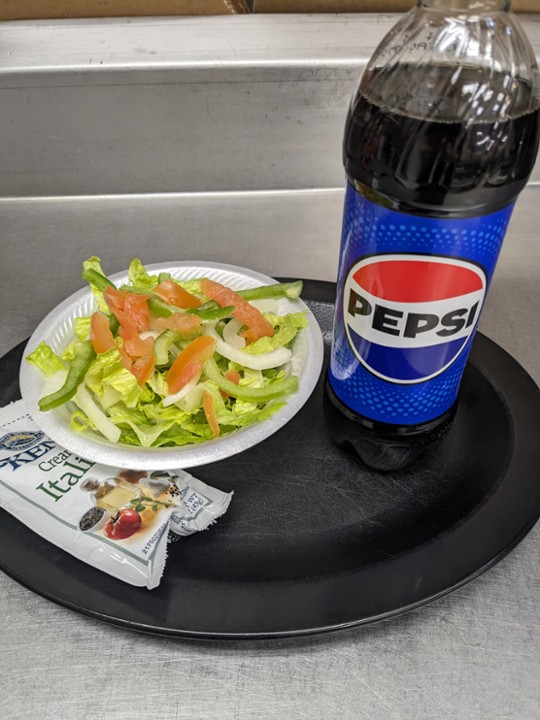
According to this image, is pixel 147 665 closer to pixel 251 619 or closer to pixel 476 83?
pixel 251 619

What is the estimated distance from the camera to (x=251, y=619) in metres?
0.56

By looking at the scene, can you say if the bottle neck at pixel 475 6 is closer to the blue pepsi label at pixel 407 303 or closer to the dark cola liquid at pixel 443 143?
the dark cola liquid at pixel 443 143

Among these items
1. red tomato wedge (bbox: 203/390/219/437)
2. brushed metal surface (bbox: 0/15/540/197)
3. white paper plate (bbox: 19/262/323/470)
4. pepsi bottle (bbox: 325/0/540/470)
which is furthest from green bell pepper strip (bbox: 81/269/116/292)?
brushed metal surface (bbox: 0/15/540/197)

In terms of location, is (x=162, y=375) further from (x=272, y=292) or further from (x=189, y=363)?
(x=272, y=292)

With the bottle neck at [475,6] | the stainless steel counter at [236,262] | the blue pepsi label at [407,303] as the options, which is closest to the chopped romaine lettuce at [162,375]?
the blue pepsi label at [407,303]

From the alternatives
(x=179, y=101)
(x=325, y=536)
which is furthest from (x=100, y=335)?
(x=179, y=101)

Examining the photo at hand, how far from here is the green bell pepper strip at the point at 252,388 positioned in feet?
2.34

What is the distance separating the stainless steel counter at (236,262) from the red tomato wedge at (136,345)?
0.90ft

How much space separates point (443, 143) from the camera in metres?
0.54

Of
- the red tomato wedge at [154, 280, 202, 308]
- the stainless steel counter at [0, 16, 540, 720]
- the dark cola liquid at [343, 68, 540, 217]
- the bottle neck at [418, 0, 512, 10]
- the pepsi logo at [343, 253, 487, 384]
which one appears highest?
the bottle neck at [418, 0, 512, 10]

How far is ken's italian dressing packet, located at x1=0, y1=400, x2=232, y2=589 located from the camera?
0.59 metres

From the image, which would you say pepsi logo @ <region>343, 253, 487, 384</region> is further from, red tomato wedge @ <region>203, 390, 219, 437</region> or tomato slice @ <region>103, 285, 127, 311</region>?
tomato slice @ <region>103, 285, 127, 311</region>

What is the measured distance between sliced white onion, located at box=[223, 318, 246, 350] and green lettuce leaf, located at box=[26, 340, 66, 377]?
0.20 m

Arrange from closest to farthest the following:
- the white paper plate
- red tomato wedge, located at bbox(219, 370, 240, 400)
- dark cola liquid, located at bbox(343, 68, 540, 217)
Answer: dark cola liquid, located at bbox(343, 68, 540, 217)
the white paper plate
red tomato wedge, located at bbox(219, 370, 240, 400)
